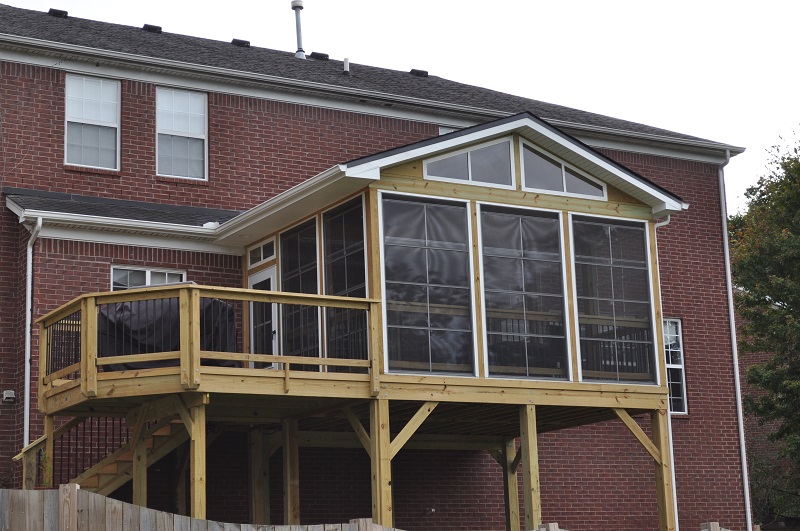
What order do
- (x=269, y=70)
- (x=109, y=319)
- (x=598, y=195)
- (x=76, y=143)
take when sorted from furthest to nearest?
(x=269, y=70) → (x=76, y=143) → (x=598, y=195) → (x=109, y=319)

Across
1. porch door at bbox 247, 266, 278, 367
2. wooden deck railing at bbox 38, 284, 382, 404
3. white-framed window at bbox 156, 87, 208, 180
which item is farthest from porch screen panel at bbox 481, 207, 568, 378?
white-framed window at bbox 156, 87, 208, 180

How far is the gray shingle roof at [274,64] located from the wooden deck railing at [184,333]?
5853mm

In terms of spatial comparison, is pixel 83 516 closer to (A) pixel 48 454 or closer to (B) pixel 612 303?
(A) pixel 48 454

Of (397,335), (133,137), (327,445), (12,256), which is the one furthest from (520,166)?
(12,256)

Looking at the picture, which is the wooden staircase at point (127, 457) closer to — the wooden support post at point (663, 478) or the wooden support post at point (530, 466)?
the wooden support post at point (530, 466)

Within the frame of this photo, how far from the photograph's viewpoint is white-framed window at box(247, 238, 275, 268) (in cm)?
1817

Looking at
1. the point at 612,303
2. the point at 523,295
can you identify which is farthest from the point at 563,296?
the point at 612,303

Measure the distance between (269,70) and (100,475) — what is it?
327 inches

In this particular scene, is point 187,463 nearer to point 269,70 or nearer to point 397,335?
point 397,335

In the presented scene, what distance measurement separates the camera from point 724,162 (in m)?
24.1

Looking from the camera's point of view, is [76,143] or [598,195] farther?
[76,143]

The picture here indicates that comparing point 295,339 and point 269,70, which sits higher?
point 269,70

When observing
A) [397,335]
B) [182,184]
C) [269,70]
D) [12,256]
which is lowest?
[397,335]

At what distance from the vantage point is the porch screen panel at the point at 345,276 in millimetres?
15633
